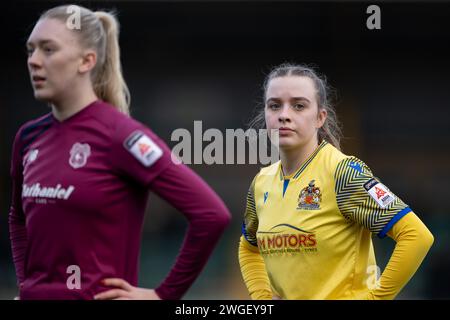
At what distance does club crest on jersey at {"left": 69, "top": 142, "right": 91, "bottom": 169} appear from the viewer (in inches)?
114

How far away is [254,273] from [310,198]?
0.59 meters

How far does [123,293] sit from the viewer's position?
2.86 metres

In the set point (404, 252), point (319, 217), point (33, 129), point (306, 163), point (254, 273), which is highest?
point (33, 129)

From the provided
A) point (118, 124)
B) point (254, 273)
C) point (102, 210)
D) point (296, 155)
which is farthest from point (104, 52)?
point (254, 273)

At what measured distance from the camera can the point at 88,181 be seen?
9.37 feet

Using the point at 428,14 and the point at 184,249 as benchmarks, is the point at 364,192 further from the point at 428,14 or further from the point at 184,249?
the point at 428,14

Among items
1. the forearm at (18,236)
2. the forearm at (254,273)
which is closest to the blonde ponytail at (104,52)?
the forearm at (18,236)

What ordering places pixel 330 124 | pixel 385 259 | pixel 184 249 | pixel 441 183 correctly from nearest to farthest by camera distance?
pixel 184 249 → pixel 330 124 → pixel 385 259 → pixel 441 183

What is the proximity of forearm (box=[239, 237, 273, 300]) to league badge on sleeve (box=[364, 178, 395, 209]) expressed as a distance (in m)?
0.76

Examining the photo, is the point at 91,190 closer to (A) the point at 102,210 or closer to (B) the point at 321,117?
(A) the point at 102,210

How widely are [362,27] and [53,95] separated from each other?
10.9 meters

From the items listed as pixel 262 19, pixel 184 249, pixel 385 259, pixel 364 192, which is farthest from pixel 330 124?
pixel 262 19

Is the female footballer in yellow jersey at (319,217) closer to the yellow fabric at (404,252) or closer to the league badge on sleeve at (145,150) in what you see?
the yellow fabric at (404,252)


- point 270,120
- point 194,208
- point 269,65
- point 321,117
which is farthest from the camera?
point 269,65
